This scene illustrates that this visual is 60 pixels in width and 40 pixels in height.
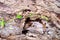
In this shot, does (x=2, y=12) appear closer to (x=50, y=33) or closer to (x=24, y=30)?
(x=24, y=30)

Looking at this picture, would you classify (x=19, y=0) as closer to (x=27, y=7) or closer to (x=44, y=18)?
(x=27, y=7)

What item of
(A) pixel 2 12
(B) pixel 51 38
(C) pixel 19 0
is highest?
(C) pixel 19 0

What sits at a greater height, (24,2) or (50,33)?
(24,2)

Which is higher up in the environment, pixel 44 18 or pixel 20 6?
pixel 20 6

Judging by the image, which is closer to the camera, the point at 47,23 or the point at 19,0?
the point at 47,23

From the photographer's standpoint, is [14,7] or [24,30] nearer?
[24,30]

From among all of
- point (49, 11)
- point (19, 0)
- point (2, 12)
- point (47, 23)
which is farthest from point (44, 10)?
point (2, 12)

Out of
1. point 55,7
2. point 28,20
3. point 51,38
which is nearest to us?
point 51,38

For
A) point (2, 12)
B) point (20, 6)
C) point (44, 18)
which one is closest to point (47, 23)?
point (44, 18)

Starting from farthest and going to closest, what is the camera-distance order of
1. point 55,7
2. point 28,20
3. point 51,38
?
point 55,7 < point 28,20 < point 51,38
